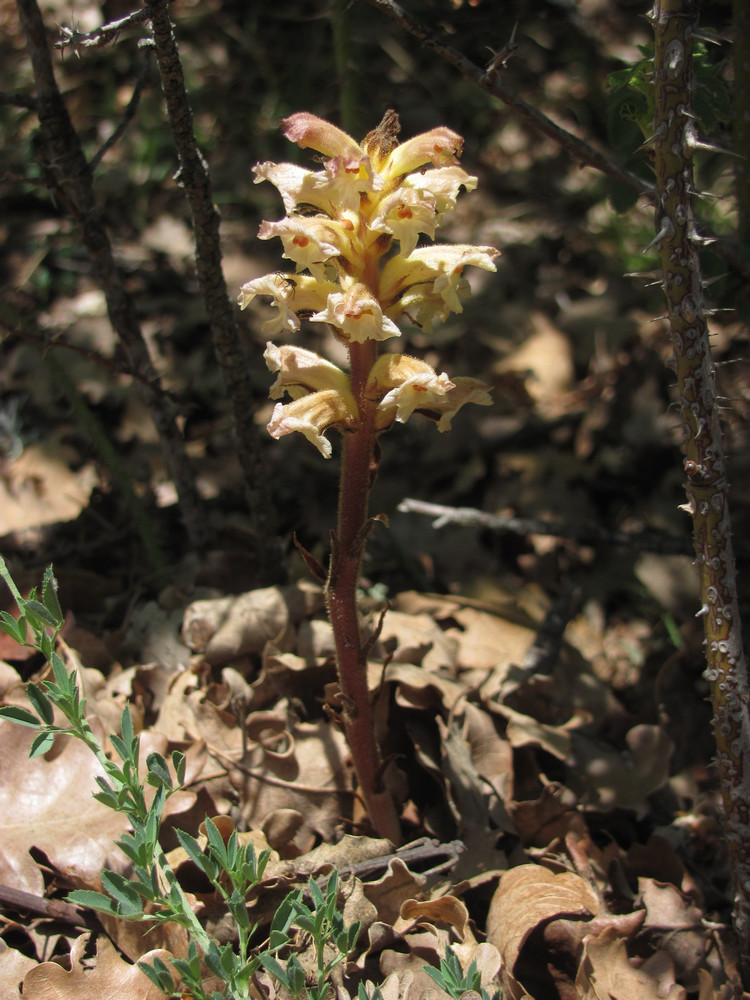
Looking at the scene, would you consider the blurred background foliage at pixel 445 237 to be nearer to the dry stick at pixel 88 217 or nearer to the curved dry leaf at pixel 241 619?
the dry stick at pixel 88 217

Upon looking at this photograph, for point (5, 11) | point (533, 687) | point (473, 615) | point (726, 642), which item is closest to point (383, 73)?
point (5, 11)

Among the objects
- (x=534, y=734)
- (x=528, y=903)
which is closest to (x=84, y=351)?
(x=534, y=734)

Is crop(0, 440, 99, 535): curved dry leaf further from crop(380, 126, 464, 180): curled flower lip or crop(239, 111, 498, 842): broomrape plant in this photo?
crop(380, 126, 464, 180): curled flower lip

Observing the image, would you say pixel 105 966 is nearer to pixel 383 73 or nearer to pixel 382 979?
pixel 382 979

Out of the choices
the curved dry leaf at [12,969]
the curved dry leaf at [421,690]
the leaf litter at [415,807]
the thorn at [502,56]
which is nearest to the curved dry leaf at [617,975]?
the leaf litter at [415,807]

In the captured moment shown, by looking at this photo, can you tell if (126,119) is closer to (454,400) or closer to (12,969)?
(454,400)

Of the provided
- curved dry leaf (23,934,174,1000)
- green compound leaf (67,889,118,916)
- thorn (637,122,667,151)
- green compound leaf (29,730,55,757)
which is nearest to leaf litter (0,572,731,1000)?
curved dry leaf (23,934,174,1000)
